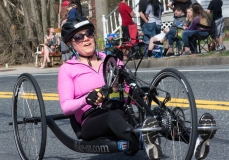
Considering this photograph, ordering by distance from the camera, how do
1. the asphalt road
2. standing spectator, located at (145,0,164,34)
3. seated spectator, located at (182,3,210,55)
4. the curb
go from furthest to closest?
1. standing spectator, located at (145,0,164,34)
2. seated spectator, located at (182,3,210,55)
3. the curb
4. the asphalt road

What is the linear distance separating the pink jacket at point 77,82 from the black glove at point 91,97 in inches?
13.7

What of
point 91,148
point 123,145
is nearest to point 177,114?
point 123,145

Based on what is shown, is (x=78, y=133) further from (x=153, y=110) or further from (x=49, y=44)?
(x=49, y=44)

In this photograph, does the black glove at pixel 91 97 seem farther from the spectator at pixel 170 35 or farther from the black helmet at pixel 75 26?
the spectator at pixel 170 35

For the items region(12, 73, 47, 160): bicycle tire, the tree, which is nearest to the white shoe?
region(12, 73, 47, 160): bicycle tire

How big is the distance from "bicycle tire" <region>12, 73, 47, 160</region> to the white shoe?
4.35 feet

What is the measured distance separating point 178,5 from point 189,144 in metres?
14.5

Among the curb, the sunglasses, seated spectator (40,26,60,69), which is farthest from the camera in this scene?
seated spectator (40,26,60,69)

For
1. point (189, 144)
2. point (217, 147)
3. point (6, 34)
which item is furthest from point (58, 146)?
point (6, 34)

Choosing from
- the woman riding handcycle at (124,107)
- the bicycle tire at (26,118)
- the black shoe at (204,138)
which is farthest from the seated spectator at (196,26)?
the black shoe at (204,138)

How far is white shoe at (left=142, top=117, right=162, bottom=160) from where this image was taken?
4.59 m

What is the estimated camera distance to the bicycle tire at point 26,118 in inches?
231

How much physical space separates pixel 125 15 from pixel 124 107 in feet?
47.7

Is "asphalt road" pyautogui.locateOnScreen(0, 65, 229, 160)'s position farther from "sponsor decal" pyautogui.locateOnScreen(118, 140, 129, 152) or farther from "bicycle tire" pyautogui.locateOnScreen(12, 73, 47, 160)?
"sponsor decal" pyautogui.locateOnScreen(118, 140, 129, 152)
